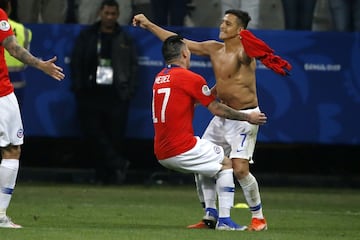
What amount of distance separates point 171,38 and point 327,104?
749 cm

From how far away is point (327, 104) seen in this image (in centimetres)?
2044

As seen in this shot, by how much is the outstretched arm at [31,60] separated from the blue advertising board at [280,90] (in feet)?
24.3

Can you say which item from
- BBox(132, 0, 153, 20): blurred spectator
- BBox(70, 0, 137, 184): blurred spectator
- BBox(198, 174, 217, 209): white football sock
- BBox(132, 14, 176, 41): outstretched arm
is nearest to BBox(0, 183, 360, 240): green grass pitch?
BBox(198, 174, 217, 209): white football sock

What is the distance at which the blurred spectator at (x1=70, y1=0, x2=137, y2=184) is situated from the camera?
19812mm

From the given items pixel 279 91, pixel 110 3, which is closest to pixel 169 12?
pixel 110 3

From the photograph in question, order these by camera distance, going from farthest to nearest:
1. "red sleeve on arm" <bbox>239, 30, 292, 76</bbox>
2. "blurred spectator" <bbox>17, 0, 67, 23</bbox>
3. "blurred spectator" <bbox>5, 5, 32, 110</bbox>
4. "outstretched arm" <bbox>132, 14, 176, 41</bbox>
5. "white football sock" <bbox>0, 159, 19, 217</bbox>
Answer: "blurred spectator" <bbox>17, 0, 67, 23</bbox> → "blurred spectator" <bbox>5, 5, 32, 110</bbox> → "outstretched arm" <bbox>132, 14, 176, 41</bbox> → "red sleeve on arm" <bbox>239, 30, 292, 76</bbox> → "white football sock" <bbox>0, 159, 19, 217</bbox>

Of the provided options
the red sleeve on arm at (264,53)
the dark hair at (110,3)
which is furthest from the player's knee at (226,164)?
the dark hair at (110,3)

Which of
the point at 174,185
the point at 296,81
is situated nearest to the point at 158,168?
the point at 174,185

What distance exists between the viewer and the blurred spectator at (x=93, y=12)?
20156 mm

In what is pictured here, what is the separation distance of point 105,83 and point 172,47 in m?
6.72

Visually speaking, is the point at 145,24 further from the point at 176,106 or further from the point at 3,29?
the point at 3,29

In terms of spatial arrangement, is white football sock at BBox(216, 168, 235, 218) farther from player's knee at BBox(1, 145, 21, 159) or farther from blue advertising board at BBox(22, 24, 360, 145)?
blue advertising board at BBox(22, 24, 360, 145)

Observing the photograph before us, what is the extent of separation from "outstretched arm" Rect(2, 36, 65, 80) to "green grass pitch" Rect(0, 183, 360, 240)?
4.86 feet

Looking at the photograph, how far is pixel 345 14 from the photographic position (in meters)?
20.0
